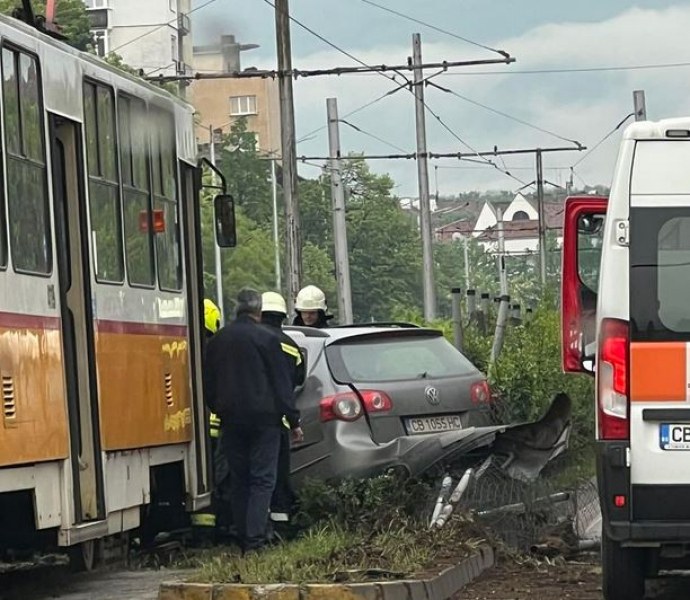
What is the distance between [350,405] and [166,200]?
6.34 feet

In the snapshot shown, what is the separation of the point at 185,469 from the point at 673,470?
540 cm

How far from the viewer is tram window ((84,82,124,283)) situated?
12.2 meters

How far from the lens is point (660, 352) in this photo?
31.2 ft

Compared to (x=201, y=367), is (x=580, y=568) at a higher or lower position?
lower

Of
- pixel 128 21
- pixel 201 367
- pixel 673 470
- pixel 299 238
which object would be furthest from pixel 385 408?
pixel 128 21

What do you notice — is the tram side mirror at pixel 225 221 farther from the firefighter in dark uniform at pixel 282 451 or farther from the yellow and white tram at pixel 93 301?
the firefighter in dark uniform at pixel 282 451

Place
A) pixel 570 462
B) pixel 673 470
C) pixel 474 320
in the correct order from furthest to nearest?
pixel 474 320
pixel 570 462
pixel 673 470

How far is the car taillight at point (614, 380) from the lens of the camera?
955 centimetres

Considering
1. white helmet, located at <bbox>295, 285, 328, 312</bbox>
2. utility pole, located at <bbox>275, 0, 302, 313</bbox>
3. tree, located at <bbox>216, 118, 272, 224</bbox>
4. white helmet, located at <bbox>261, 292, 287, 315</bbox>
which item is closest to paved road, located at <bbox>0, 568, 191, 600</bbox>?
white helmet, located at <bbox>261, 292, 287, 315</bbox>

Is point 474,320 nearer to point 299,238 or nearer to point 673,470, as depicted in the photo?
point 299,238

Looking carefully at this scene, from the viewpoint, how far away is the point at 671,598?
1136cm

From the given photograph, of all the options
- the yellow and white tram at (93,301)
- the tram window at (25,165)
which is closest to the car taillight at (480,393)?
the yellow and white tram at (93,301)

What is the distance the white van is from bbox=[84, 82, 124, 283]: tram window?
3714mm

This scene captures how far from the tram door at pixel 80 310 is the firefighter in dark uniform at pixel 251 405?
1.61m
